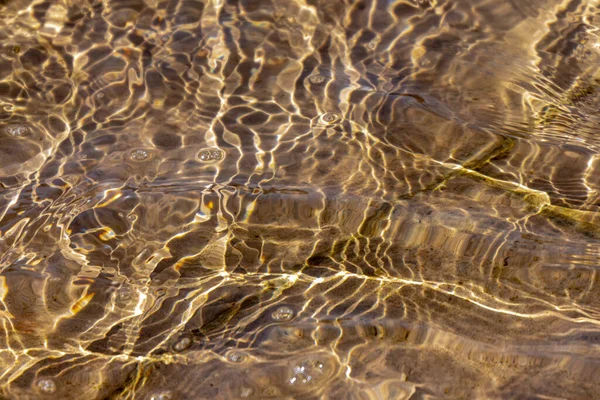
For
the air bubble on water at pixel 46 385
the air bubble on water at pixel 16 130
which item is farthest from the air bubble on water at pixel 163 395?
the air bubble on water at pixel 16 130

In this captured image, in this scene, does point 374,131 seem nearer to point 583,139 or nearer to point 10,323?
point 583,139

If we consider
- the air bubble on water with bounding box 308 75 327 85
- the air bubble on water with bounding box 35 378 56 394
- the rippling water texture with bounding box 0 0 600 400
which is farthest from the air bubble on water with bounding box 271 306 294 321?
the air bubble on water with bounding box 308 75 327 85

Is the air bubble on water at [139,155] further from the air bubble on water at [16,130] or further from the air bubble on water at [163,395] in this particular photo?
the air bubble on water at [163,395]

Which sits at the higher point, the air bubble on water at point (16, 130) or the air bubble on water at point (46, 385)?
the air bubble on water at point (16, 130)

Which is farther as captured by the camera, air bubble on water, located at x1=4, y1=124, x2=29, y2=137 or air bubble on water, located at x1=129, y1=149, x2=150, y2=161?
air bubble on water, located at x1=4, y1=124, x2=29, y2=137

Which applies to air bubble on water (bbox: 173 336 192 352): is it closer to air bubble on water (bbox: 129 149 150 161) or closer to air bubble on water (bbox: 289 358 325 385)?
air bubble on water (bbox: 289 358 325 385)

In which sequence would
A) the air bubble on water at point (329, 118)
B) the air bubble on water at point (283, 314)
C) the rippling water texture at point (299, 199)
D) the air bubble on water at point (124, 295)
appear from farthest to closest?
the air bubble on water at point (329, 118) < the air bubble on water at point (124, 295) < the air bubble on water at point (283, 314) < the rippling water texture at point (299, 199)
